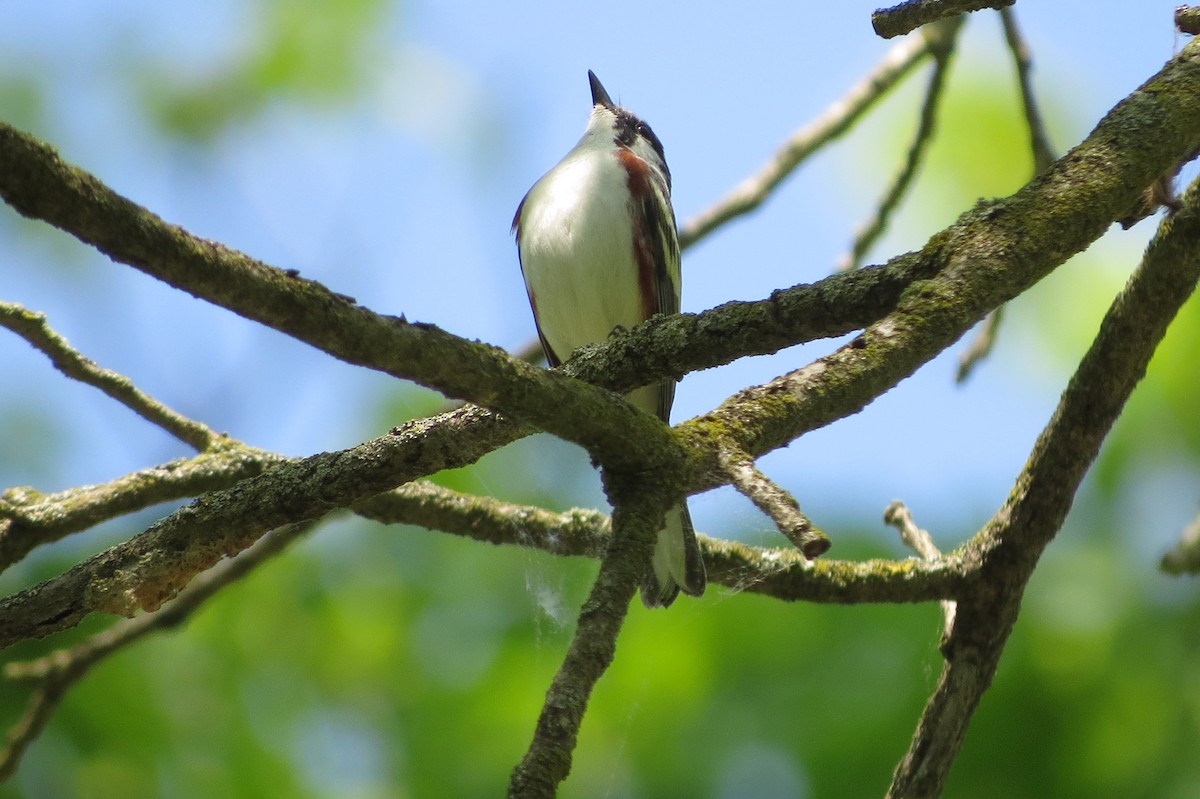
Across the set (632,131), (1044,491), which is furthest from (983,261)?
(632,131)

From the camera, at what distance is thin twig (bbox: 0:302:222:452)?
126 inches

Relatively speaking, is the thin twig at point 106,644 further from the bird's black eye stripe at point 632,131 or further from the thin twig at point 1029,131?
the bird's black eye stripe at point 632,131

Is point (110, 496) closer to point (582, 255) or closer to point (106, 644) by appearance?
point (106, 644)

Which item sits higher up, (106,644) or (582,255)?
(582,255)

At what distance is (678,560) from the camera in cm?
394

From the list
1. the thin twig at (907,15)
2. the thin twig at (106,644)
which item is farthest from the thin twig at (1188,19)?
the thin twig at (106,644)

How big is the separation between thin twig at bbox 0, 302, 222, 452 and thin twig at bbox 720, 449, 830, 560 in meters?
2.12

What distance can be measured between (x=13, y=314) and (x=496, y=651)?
371 centimetres

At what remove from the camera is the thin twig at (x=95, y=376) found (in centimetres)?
321

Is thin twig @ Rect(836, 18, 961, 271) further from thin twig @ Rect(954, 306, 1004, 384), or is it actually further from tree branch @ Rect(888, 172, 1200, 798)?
tree branch @ Rect(888, 172, 1200, 798)

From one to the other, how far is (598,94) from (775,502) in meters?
5.66

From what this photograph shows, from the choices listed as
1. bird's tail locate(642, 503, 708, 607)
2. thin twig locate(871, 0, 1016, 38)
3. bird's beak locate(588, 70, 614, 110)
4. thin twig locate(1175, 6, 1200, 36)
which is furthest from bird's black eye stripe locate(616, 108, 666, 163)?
thin twig locate(871, 0, 1016, 38)

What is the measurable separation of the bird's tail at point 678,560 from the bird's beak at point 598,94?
12.3ft

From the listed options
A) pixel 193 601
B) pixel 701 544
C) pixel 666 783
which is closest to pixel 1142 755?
pixel 666 783
